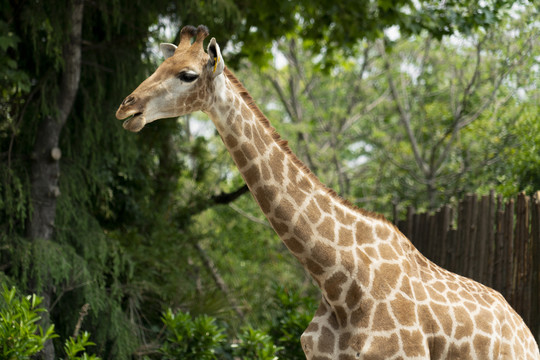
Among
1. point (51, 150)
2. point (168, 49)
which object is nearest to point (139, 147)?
point (51, 150)

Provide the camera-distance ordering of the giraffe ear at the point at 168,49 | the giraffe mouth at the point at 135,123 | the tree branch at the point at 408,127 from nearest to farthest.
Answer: the giraffe mouth at the point at 135,123, the giraffe ear at the point at 168,49, the tree branch at the point at 408,127

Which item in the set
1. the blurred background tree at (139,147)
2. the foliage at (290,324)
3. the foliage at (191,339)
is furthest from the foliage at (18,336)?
the foliage at (290,324)

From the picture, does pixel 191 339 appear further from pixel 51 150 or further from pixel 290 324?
pixel 51 150

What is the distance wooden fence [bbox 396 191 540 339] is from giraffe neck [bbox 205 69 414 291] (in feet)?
6.15

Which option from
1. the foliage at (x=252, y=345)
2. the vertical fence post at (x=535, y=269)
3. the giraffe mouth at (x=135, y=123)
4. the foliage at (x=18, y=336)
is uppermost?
the giraffe mouth at (x=135, y=123)

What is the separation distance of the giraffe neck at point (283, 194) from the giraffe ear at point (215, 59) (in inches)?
4.0

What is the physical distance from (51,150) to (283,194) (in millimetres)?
2989

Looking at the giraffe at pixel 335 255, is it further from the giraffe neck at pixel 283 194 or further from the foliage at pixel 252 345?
the foliage at pixel 252 345

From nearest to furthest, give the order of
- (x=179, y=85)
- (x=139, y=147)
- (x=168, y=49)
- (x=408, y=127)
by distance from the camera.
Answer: (x=179, y=85) → (x=168, y=49) → (x=139, y=147) → (x=408, y=127)

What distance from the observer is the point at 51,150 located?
5414 millimetres

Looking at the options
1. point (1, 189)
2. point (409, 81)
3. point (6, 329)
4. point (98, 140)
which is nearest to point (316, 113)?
point (409, 81)

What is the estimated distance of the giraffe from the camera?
120 inches

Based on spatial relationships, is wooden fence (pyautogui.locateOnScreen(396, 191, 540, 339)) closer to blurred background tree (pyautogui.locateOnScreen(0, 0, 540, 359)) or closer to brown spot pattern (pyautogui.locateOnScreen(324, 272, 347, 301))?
blurred background tree (pyautogui.locateOnScreen(0, 0, 540, 359))

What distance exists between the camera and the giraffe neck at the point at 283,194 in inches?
125
